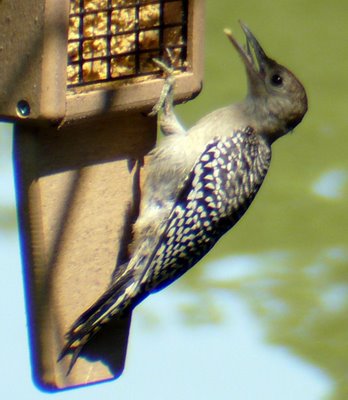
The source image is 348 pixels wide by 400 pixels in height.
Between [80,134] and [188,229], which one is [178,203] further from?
[80,134]

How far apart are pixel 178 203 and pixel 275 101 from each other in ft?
2.66

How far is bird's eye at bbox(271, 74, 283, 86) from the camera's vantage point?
6862 millimetres

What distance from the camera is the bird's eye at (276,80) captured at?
6862 millimetres

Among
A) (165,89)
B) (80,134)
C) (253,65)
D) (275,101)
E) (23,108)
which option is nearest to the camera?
(23,108)

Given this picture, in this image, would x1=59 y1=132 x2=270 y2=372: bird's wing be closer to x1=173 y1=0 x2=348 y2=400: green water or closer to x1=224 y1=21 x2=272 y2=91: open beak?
x1=224 y1=21 x2=272 y2=91: open beak

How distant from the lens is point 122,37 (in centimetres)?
619

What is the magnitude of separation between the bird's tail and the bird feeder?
4cm

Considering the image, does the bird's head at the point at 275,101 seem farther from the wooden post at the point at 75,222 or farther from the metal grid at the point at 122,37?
the wooden post at the point at 75,222

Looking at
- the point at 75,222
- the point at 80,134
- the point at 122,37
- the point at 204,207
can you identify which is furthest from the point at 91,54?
the point at 204,207

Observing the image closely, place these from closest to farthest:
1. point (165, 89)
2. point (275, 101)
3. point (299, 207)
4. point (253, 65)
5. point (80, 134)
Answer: point (80, 134) < point (165, 89) < point (275, 101) < point (253, 65) < point (299, 207)

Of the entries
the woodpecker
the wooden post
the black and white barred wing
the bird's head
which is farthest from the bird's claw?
the bird's head

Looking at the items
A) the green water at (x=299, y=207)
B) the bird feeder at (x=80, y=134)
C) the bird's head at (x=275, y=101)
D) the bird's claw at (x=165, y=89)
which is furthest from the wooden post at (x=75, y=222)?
the green water at (x=299, y=207)

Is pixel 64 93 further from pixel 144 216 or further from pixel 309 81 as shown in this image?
pixel 309 81

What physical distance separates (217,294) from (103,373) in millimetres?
4571
